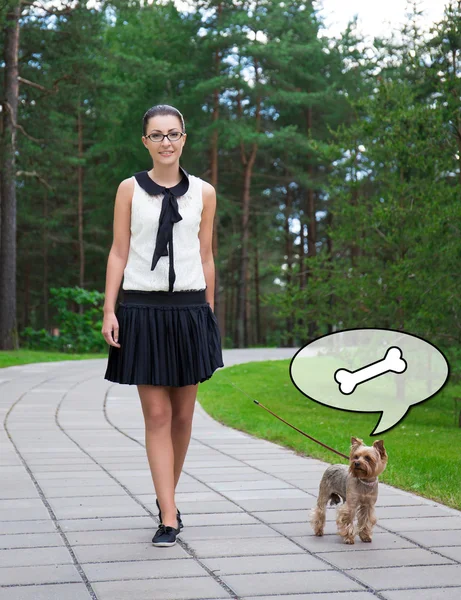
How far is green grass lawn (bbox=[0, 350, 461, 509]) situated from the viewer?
7.15m

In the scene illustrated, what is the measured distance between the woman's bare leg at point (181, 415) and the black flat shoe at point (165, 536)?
1.03 feet

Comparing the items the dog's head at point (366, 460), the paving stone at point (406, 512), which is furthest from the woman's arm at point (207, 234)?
the paving stone at point (406, 512)

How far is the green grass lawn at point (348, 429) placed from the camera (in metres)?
7.13

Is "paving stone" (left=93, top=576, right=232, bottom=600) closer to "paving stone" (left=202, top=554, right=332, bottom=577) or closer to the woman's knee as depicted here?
"paving stone" (left=202, top=554, right=332, bottom=577)

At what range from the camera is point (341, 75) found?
138 feet

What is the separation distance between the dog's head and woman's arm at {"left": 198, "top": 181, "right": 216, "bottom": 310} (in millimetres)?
1138

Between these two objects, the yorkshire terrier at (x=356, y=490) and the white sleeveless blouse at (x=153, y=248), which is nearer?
the yorkshire terrier at (x=356, y=490)

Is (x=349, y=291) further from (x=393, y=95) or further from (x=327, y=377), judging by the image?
(x=327, y=377)

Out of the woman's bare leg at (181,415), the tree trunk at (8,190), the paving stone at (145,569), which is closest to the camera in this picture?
the paving stone at (145,569)

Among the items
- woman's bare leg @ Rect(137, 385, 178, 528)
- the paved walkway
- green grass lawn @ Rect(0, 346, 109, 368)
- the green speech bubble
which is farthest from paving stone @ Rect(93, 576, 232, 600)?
green grass lawn @ Rect(0, 346, 109, 368)

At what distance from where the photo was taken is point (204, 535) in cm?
510

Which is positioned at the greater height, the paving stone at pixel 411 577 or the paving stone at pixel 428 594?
the paving stone at pixel 428 594

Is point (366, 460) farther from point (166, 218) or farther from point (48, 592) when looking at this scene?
point (48, 592)

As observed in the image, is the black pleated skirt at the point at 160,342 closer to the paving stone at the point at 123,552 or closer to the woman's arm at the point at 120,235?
the woman's arm at the point at 120,235
